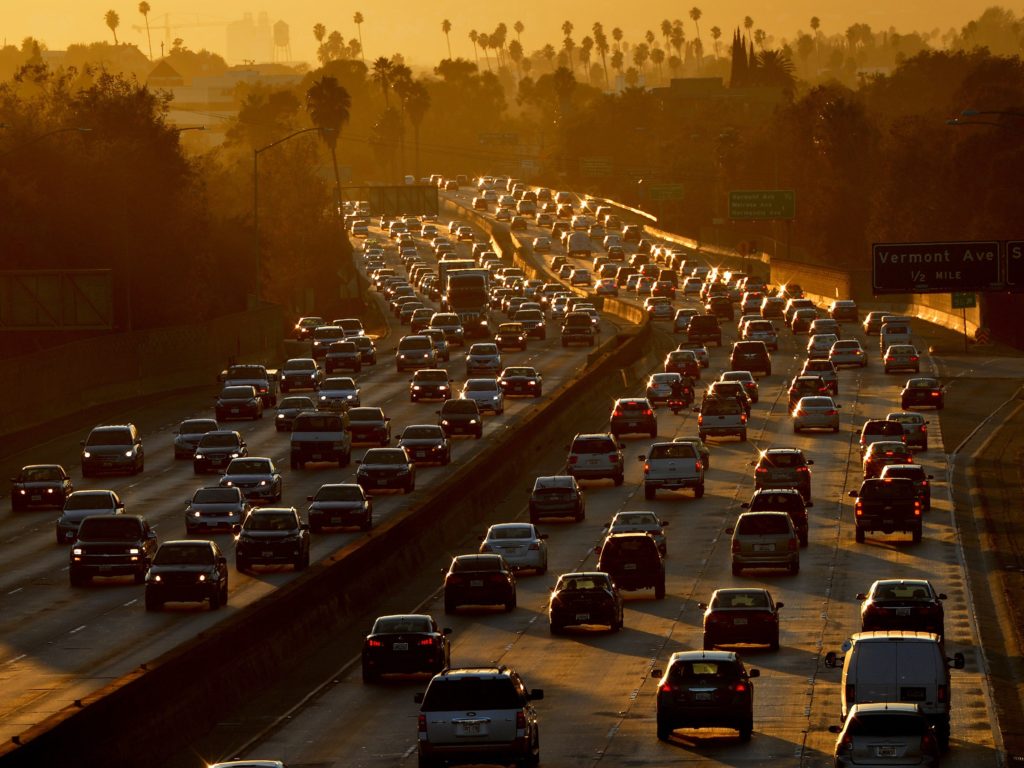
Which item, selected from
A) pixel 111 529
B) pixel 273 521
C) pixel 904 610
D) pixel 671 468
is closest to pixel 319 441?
pixel 671 468

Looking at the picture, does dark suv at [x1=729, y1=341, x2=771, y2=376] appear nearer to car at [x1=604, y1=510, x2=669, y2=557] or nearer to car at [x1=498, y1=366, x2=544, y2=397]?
car at [x1=498, y1=366, x2=544, y2=397]

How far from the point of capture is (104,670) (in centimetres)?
3878

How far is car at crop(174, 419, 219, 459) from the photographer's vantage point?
240ft

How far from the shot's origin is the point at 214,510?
182ft

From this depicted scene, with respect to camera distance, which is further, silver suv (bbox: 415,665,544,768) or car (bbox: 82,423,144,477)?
car (bbox: 82,423,144,477)

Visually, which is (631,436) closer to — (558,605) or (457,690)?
(558,605)

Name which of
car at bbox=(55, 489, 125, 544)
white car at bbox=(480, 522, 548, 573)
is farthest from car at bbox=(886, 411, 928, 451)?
car at bbox=(55, 489, 125, 544)

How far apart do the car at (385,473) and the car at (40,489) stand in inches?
326

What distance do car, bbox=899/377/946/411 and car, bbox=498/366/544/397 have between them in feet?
47.3

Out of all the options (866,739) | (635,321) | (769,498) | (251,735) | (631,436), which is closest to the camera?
(866,739)

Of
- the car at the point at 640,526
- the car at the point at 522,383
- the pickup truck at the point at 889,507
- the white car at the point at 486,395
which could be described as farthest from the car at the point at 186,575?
the car at the point at 522,383

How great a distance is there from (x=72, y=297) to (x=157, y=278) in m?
29.4

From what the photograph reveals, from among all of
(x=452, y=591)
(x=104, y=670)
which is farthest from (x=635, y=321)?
(x=104, y=670)

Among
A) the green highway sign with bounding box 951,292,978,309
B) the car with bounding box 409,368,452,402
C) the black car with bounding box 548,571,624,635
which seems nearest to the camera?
the black car with bounding box 548,571,624,635
